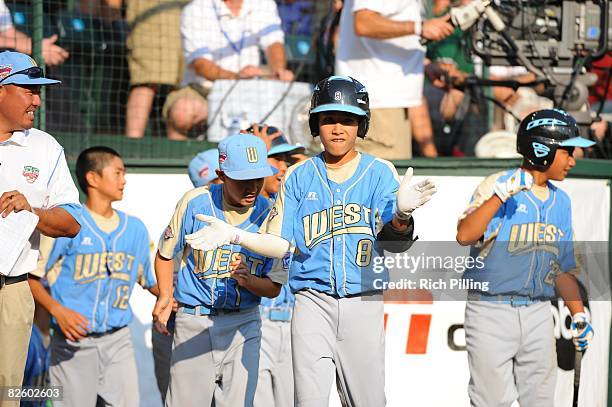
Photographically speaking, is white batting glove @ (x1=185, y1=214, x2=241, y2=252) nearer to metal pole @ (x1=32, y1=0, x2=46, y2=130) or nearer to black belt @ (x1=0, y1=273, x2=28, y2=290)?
black belt @ (x1=0, y1=273, x2=28, y2=290)

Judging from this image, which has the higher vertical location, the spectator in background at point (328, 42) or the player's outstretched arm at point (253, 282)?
the spectator in background at point (328, 42)

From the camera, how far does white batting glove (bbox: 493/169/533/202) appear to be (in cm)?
592

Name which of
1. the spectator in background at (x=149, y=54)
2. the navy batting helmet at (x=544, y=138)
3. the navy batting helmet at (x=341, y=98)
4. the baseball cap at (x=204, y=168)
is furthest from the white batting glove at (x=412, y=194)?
the spectator in background at (x=149, y=54)

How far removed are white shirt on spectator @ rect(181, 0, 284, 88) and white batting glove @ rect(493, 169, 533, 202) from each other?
385cm

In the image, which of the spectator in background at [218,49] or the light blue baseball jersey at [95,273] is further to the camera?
the spectator in background at [218,49]

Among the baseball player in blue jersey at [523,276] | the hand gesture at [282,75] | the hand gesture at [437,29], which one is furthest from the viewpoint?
the hand gesture at [282,75]

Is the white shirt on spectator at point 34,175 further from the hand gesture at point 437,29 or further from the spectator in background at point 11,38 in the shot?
the hand gesture at point 437,29

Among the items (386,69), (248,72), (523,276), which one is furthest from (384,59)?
(523,276)

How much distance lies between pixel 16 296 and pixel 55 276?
1.72 m

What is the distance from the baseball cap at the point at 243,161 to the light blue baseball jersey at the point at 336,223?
0.40 metres

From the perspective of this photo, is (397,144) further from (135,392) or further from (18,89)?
(18,89)

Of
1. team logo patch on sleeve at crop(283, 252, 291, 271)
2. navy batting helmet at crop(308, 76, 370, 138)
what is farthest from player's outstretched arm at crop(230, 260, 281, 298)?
navy batting helmet at crop(308, 76, 370, 138)

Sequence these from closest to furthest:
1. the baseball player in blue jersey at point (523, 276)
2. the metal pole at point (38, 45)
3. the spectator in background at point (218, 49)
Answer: the baseball player in blue jersey at point (523, 276)
the metal pole at point (38, 45)
the spectator in background at point (218, 49)

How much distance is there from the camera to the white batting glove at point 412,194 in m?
5.06
